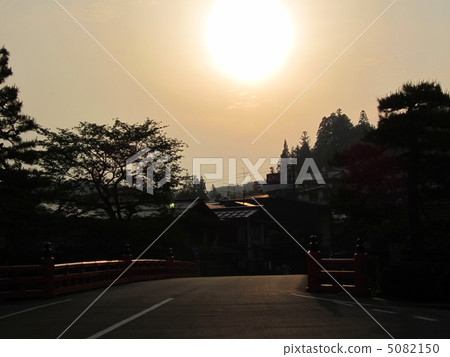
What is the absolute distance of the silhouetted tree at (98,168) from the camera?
38.5m

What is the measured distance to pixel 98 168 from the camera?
131ft

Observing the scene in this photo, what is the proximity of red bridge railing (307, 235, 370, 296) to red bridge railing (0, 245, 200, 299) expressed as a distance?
24.8ft

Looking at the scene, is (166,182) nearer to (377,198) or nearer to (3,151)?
(3,151)

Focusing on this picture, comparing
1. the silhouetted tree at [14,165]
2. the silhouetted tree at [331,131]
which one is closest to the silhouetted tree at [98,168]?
the silhouetted tree at [14,165]

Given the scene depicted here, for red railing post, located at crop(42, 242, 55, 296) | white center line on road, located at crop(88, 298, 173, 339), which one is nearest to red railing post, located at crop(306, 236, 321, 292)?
white center line on road, located at crop(88, 298, 173, 339)

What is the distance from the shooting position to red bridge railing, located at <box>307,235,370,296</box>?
15.5 metres

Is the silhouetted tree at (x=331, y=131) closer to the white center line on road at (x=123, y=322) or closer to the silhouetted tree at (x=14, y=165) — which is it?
the silhouetted tree at (x=14, y=165)

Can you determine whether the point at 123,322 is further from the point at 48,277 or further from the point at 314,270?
the point at 48,277

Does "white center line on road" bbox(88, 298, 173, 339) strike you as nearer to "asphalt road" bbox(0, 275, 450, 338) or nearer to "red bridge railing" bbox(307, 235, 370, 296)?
"asphalt road" bbox(0, 275, 450, 338)

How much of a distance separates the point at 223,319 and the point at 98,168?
30722 mm

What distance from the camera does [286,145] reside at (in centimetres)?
18712

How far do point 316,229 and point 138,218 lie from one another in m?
33.5

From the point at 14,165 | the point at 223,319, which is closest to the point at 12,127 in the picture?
the point at 14,165
